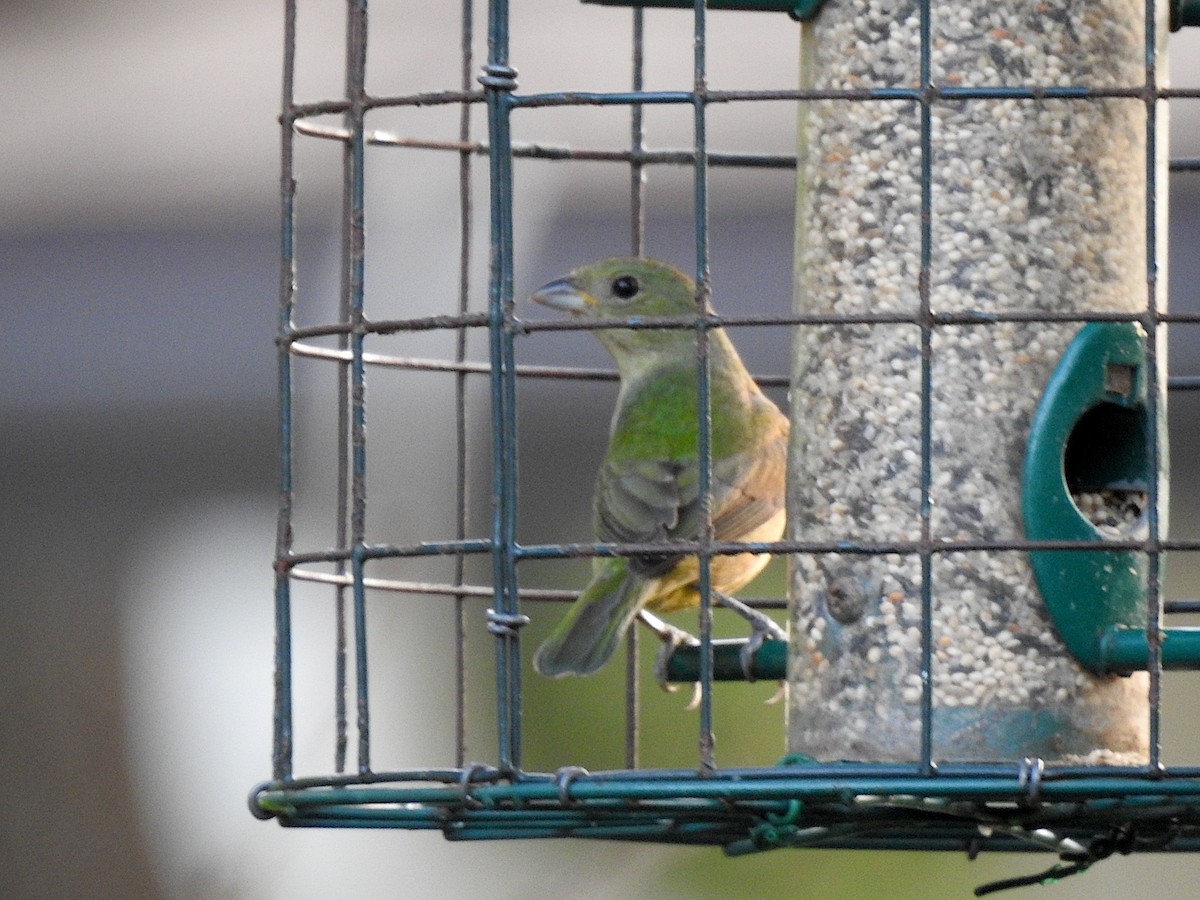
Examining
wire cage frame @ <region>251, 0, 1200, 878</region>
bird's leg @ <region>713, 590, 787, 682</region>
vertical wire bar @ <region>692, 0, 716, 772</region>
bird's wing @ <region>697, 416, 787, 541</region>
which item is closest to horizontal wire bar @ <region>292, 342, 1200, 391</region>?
bird's wing @ <region>697, 416, 787, 541</region>

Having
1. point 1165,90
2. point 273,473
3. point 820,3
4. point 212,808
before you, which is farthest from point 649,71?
point 1165,90

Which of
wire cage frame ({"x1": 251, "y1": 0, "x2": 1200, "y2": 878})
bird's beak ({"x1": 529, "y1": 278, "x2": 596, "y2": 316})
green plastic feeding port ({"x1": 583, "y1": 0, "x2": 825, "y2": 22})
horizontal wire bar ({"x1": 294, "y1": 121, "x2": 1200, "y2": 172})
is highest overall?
green plastic feeding port ({"x1": 583, "y1": 0, "x2": 825, "y2": 22})

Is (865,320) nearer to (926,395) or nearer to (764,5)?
(926,395)

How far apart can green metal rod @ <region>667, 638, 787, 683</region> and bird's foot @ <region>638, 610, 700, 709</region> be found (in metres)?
0.03

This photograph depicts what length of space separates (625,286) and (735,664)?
5.86 feet

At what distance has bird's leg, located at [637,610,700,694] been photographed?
521 cm

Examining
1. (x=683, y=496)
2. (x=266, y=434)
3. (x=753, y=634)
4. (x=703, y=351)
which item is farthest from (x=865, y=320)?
(x=266, y=434)

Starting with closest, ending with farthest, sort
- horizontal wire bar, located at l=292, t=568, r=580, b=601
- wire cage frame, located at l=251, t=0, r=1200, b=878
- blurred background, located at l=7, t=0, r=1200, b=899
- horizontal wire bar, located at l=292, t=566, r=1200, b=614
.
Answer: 1. wire cage frame, located at l=251, t=0, r=1200, b=878
2. horizontal wire bar, located at l=292, t=566, r=1200, b=614
3. horizontal wire bar, located at l=292, t=568, r=580, b=601
4. blurred background, located at l=7, t=0, r=1200, b=899

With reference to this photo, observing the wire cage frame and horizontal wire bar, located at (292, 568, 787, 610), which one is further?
horizontal wire bar, located at (292, 568, 787, 610)

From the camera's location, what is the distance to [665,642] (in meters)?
6.12

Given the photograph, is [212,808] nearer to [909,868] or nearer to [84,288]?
[909,868]

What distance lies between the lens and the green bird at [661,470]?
558 centimetres

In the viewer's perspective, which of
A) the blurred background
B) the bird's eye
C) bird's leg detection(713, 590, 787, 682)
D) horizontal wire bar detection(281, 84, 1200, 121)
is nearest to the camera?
horizontal wire bar detection(281, 84, 1200, 121)

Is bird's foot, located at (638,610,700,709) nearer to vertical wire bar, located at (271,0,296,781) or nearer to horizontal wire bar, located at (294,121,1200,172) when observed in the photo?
vertical wire bar, located at (271,0,296,781)
